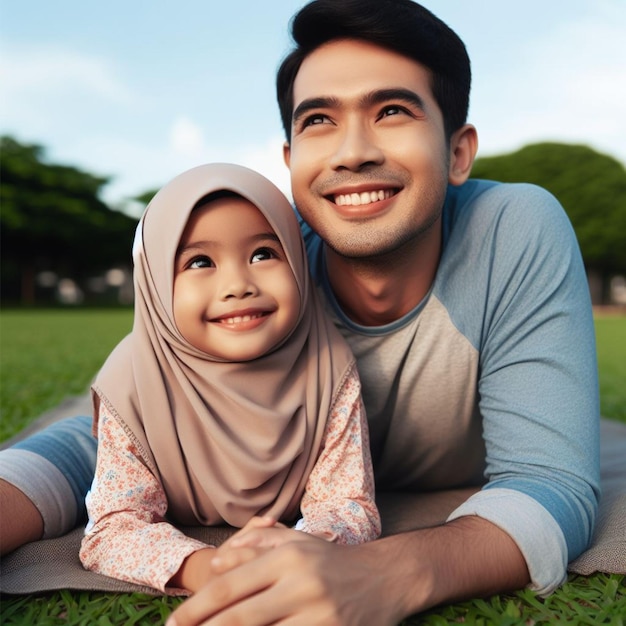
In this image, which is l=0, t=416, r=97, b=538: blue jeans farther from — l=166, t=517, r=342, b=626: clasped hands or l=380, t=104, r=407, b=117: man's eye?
l=380, t=104, r=407, b=117: man's eye

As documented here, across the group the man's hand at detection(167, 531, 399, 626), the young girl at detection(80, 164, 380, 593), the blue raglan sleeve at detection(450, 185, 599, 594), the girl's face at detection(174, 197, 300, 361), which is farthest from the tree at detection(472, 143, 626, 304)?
the man's hand at detection(167, 531, 399, 626)

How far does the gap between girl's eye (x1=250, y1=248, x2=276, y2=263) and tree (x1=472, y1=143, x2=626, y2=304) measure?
34.7 meters

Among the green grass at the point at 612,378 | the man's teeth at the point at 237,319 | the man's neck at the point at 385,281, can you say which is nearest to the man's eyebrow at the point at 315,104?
the man's neck at the point at 385,281

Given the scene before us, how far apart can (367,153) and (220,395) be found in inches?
35.9

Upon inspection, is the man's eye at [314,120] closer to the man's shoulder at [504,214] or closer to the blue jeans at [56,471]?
the man's shoulder at [504,214]

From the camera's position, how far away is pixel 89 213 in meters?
32.6

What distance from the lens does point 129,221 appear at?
3522 centimetres

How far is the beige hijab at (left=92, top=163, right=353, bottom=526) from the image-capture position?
2.17 meters

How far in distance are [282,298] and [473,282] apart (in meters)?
0.85

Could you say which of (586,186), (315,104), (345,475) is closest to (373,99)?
(315,104)

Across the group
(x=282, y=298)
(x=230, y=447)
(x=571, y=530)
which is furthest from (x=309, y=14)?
(x=571, y=530)

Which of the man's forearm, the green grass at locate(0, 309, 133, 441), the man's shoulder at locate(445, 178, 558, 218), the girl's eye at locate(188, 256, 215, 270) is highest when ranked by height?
the man's shoulder at locate(445, 178, 558, 218)

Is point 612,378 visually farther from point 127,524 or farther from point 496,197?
point 127,524

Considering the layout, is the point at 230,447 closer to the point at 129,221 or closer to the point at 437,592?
the point at 437,592
